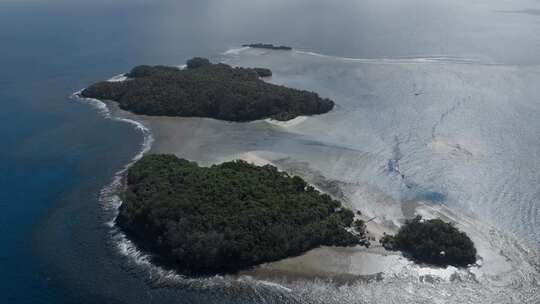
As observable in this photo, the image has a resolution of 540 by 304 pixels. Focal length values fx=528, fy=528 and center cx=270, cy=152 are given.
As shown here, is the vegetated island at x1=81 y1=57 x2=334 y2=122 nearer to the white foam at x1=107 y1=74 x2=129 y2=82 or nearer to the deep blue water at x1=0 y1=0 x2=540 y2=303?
the white foam at x1=107 y1=74 x2=129 y2=82

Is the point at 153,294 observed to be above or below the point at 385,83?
below

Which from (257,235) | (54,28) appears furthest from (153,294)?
(54,28)

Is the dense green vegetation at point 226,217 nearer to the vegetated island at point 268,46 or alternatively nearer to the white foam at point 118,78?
the white foam at point 118,78

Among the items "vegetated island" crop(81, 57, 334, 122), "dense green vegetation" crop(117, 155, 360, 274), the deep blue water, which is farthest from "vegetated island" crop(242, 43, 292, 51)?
"dense green vegetation" crop(117, 155, 360, 274)

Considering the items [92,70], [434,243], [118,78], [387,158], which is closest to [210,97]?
[118,78]

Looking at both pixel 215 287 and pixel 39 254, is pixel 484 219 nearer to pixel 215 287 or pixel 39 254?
pixel 215 287

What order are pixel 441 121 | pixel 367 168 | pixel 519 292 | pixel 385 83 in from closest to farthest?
1. pixel 519 292
2. pixel 367 168
3. pixel 441 121
4. pixel 385 83
